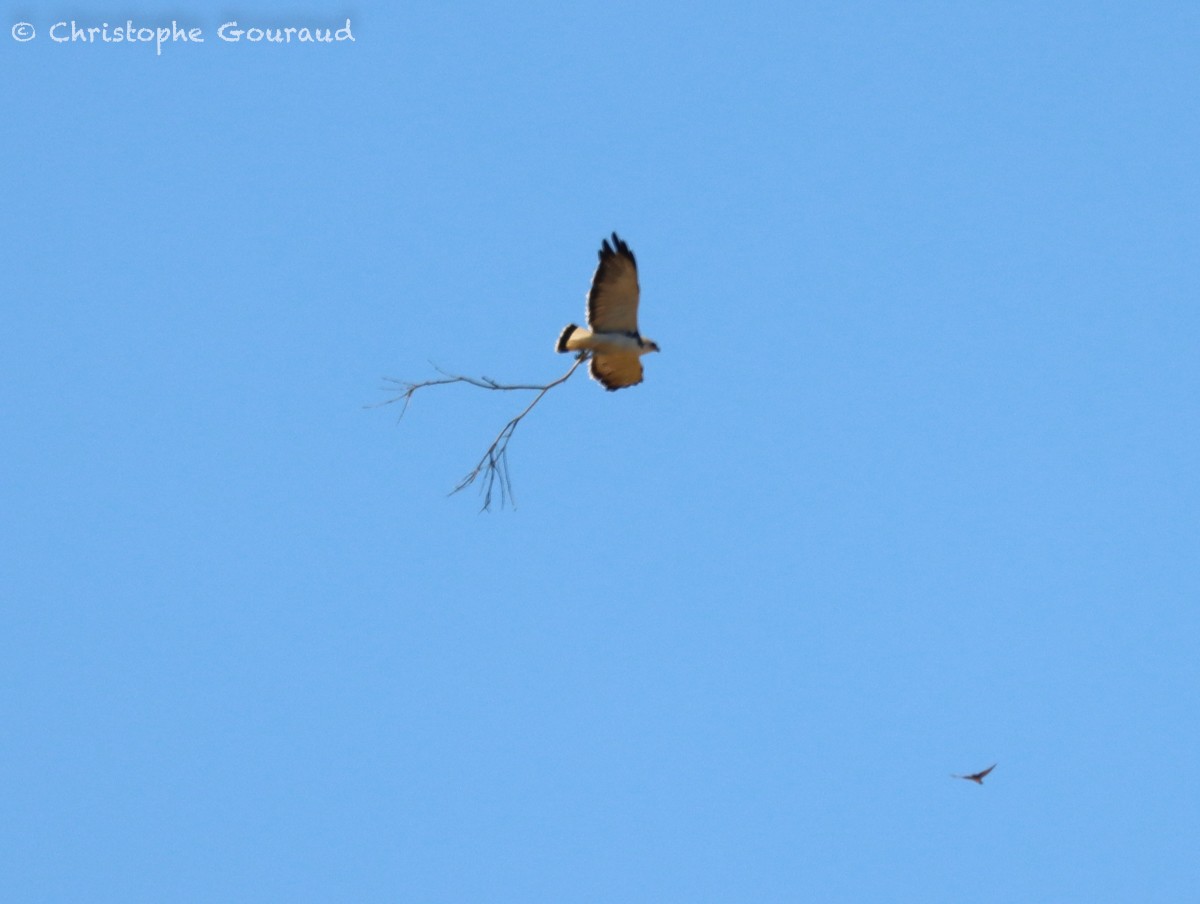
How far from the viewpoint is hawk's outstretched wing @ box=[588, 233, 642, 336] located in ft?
72.4

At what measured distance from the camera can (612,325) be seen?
73.3 feet

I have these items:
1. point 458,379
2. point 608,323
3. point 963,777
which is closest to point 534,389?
point 458,379

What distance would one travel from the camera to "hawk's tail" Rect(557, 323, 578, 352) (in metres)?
22.4

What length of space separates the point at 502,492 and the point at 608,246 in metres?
4.55

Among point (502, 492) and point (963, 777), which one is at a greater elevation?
point (502, 492)

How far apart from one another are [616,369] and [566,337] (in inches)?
26.5

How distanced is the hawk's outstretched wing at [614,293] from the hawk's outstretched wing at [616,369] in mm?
283

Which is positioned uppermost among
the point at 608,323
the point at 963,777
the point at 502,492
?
the point at 608,323

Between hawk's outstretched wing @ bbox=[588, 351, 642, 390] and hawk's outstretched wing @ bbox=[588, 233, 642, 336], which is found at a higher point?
hawk's outstretched wing @ bbox=[588, 233, 642, 336]

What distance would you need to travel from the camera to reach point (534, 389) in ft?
63.4

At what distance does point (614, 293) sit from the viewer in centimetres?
2217

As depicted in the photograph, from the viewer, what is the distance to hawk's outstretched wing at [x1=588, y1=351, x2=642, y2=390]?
22484 mm

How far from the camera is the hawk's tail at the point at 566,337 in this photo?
881 inches

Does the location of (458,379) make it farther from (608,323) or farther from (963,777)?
(963,777)
